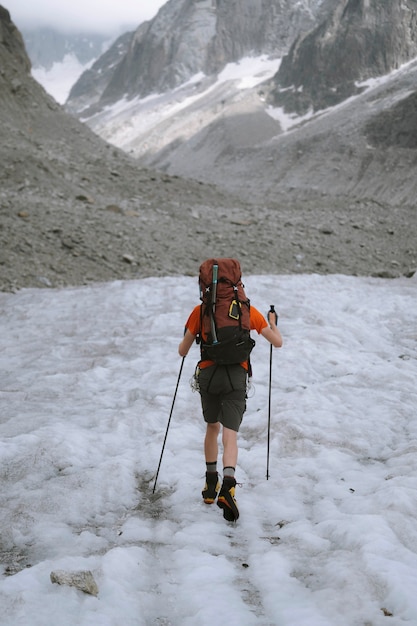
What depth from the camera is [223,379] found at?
4.96 m

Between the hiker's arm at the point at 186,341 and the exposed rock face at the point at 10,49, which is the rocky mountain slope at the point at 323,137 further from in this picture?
the exposed rock face at the point at 10,49

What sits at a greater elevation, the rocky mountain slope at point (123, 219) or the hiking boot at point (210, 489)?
the rocky mountain slope at point (123, 219)

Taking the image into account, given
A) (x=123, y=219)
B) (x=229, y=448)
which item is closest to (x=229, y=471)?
(x=229, y=448)

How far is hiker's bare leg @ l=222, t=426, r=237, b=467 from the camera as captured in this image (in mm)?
4871

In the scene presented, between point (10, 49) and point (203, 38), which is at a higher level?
point (203, 38)

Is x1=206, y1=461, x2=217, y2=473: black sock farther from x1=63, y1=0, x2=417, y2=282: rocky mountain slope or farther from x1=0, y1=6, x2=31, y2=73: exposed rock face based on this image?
x1=0, y1=6, x2=31, y2=73: exposed rock face

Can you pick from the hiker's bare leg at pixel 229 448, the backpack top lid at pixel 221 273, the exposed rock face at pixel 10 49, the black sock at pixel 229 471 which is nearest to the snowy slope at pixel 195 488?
the black sock at pixel 229 471

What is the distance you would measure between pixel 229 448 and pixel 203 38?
186 metres

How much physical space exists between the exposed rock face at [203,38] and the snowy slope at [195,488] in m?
154

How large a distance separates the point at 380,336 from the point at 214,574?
9.42m

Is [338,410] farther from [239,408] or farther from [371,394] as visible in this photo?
[239,408]

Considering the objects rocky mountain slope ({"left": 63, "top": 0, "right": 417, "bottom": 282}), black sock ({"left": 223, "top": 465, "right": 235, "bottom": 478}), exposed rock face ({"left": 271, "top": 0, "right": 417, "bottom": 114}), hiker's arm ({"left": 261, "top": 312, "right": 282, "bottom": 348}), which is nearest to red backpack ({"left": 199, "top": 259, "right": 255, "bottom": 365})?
hiker's arm ({"left": 261, "top": 312, "right": 282, "bottom": 348})

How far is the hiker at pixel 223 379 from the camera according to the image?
485 cm

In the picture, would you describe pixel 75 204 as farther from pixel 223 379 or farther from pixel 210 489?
pixel 210 489
